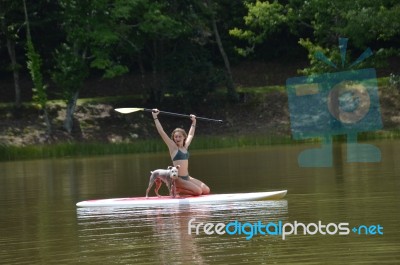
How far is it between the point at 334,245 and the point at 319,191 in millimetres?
6449

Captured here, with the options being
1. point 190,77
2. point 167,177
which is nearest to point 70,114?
point 190,77

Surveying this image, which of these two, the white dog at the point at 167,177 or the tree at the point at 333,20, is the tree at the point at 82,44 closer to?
the tree at the point at 333,20

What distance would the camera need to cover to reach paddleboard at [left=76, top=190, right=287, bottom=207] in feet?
55.2

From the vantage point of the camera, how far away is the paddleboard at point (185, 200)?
16.8 m

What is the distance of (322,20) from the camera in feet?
138

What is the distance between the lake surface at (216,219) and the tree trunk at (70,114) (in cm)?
1504

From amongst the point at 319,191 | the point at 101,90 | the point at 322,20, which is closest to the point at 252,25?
the point at 322,20

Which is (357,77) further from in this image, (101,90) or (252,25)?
(101,90)

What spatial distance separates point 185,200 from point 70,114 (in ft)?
81.4

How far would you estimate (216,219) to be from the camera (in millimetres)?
14562

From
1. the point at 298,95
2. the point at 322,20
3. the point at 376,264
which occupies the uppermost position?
the point at 322,20

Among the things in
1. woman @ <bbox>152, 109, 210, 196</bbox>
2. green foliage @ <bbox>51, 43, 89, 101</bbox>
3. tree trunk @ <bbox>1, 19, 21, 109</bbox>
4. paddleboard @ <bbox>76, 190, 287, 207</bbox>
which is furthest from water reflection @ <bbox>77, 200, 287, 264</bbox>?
tree trunk @ <bbox>1, 19, 21, 109</bbox>

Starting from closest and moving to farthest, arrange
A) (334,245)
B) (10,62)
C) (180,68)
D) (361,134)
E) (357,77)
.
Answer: (334,245) → (361,134) → (357,77) → (180,68) → (10,62)

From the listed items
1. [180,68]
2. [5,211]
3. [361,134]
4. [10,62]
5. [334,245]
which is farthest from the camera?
[10,62]
